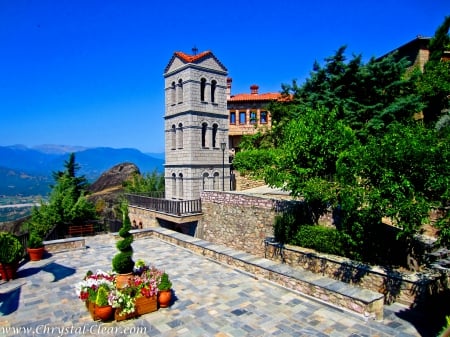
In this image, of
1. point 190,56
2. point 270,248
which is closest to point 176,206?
point 270,248

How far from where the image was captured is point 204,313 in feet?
27.3

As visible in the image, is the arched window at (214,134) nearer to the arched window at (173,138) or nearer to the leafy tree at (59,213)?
the arched window at (173,138)

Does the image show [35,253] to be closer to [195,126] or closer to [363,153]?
[195,126]

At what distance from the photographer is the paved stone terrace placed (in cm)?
742

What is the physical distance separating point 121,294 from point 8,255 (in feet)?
16.3

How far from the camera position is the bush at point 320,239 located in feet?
37.6

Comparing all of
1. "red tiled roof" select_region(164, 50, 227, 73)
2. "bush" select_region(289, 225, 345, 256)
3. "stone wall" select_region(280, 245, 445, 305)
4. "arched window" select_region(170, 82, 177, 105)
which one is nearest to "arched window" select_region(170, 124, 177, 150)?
"arched window" select_region(170, 82, 177, 105)

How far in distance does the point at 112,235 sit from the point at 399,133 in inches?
606

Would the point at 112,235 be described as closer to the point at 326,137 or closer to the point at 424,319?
the point at 326,137

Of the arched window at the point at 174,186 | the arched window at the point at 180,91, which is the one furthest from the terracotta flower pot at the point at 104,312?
the arched window at the point at 180,91

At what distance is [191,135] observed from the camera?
22000 millimetres

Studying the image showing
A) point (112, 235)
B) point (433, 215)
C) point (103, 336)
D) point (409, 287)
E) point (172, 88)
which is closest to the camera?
point (103, 336)

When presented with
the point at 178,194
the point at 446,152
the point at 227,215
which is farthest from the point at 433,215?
the point at 178,194

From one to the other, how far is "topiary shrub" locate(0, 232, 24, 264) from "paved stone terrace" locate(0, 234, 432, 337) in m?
0.75
